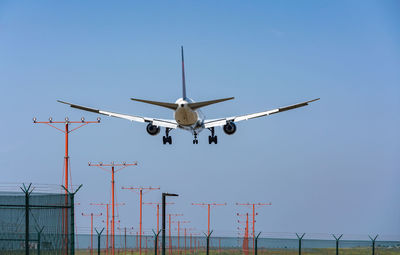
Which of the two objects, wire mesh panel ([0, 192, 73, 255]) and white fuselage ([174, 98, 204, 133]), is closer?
wire mesh panel ([0, 192, 73, 255])

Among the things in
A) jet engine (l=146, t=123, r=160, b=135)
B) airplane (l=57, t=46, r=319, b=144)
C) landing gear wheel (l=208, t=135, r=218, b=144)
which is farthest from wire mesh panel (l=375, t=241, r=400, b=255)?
jet engine (l=146, t=123, r=160, b=135)

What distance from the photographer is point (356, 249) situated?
52125 mm

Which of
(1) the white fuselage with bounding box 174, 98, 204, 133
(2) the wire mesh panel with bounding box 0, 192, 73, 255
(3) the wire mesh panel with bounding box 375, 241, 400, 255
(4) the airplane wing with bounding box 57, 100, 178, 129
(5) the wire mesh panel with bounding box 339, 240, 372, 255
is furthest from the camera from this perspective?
(4) the airplane wing with bounding box 57, 100, 178, 129

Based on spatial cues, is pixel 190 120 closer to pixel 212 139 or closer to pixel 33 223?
pixel 212 139

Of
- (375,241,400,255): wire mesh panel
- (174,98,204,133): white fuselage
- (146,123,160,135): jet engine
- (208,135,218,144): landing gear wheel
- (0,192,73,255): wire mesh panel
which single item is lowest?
(375,241,400,255): wire mesh panel

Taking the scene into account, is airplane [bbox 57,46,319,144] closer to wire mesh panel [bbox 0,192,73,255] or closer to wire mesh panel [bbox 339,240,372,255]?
wire mesh panel [bbox 339,240,372,255]

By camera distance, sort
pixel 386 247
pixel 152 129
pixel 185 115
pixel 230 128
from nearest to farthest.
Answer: pixel 386 247, pixel 185 115, pixel 230 128, pixel 152 129

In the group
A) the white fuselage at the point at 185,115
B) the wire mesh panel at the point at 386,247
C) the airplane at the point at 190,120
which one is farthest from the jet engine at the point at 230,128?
the wire mesh panel at the point at 386,247

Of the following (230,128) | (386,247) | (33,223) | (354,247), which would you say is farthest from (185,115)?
(33,223)

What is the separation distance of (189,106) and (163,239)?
15451mm

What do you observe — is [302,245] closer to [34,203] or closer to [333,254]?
[333,254]

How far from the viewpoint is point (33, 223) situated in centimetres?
3453

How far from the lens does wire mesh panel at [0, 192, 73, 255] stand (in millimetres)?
33844

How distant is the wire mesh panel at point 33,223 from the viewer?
1332 inches
